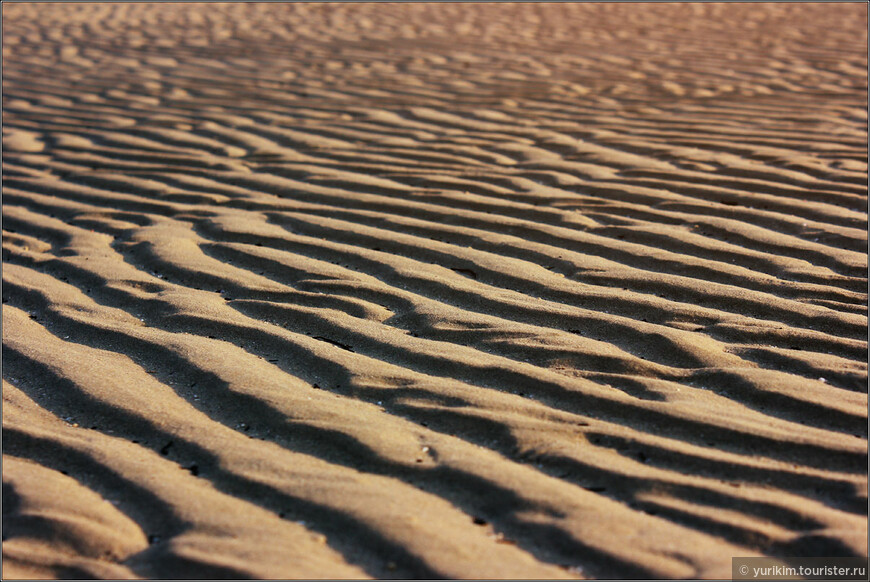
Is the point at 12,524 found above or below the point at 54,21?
below

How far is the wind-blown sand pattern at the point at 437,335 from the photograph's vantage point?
5.04 feet

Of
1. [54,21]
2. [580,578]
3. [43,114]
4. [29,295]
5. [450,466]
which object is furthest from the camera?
[54,21]

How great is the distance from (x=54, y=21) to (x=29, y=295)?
7125mm

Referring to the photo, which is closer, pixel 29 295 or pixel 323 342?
pixel 323 342

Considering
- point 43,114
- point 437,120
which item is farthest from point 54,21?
point 437,120

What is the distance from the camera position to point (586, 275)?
2645mm

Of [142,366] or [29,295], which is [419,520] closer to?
[142,366]

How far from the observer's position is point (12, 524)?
62.4 inches

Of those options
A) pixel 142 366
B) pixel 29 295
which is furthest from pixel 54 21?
pixel 142 366

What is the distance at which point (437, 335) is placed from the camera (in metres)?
2.26

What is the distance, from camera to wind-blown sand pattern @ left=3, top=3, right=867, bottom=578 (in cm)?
154

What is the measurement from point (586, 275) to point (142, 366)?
55.9 inches

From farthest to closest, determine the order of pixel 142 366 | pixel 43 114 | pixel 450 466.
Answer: pixel 43 114
pixel 142 366
pixel 450 466

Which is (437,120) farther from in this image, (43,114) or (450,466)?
(450,466)
